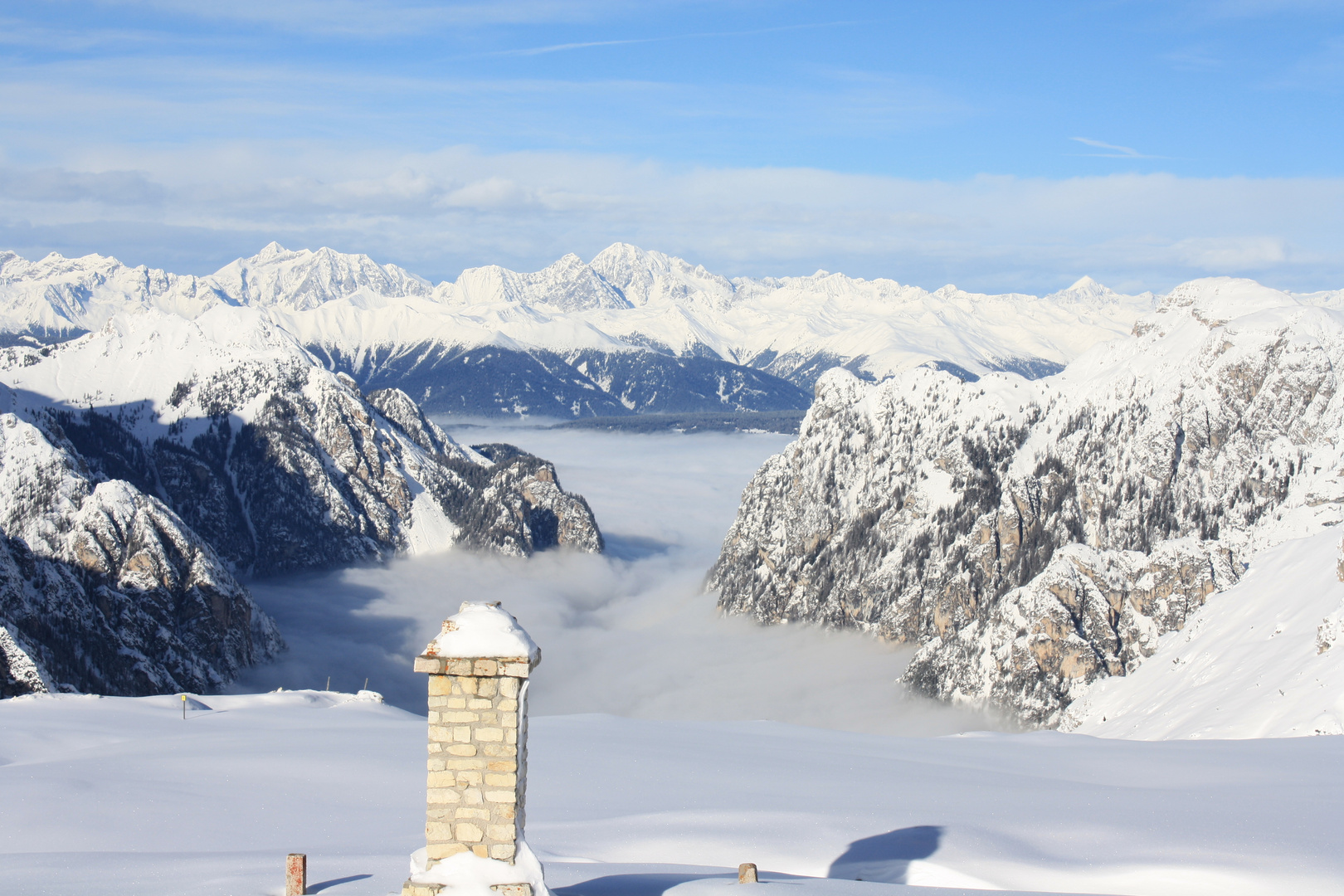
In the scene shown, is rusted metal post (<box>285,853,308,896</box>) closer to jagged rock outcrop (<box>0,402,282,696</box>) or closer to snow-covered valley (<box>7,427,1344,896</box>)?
snow-covered valley (<box>7,427,1344,896</box>)

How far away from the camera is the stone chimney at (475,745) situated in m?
20.4

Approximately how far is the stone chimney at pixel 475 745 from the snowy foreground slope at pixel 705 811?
505cm

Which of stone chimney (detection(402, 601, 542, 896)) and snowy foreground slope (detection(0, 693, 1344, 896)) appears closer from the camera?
stone chimney (detection(402, 601, 542, 896))

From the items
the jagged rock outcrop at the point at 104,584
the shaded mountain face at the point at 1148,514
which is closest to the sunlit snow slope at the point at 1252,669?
the shaded mountain face at the point at 1148,514

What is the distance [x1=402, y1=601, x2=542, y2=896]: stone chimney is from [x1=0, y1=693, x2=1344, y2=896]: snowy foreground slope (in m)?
5.05

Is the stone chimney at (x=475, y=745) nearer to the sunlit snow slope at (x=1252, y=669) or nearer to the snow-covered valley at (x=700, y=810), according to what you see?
the snow-covered valley at (x=700, y=810)

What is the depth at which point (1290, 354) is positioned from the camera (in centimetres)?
17188

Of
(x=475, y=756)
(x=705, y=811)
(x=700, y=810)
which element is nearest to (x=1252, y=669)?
(x=700, y=810)

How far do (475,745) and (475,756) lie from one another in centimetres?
19

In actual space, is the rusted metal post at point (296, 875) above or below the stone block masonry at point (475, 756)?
below

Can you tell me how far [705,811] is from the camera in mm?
37562

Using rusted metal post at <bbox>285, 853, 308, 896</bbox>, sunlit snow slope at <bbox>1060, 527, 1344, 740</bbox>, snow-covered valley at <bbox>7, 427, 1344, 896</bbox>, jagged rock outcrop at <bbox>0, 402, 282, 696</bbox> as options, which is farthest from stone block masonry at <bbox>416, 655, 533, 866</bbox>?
jagged rock outcrop at <bbox>0, 402, 282, 696</bbox>

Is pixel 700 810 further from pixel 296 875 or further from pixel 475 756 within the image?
pixel 475 756

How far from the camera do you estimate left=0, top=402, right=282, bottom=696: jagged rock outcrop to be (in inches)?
6324
